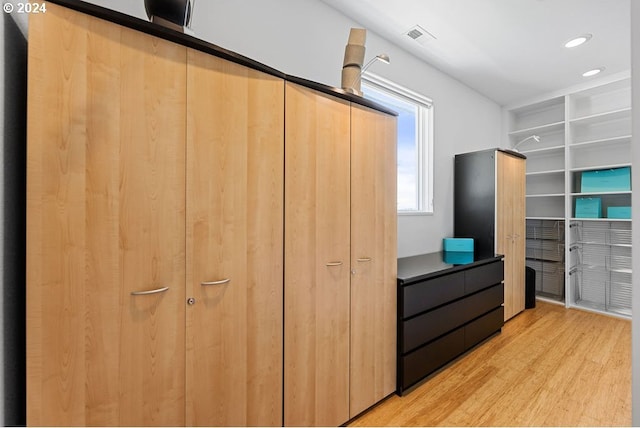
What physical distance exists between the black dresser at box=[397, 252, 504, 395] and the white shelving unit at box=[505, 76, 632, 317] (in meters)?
1.88

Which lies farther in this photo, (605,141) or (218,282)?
(605,141)

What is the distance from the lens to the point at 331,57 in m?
2.20

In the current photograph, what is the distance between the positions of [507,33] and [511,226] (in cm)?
202

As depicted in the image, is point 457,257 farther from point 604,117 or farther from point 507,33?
point 604,117

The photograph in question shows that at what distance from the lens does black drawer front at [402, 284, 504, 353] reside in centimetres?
193

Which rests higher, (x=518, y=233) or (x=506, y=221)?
(x=506, y=221)

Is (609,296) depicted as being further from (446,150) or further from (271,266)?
(271,266)

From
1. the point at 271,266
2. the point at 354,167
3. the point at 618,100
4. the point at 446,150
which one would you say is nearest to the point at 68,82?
the point at 271,266

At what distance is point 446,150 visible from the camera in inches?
128

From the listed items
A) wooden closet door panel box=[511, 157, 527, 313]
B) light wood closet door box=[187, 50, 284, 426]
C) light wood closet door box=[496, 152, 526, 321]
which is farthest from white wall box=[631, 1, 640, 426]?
wooden closet door panel box=[511, 157, 527, 313]

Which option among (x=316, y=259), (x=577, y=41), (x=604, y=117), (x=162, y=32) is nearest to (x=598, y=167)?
(x=604, y=117)

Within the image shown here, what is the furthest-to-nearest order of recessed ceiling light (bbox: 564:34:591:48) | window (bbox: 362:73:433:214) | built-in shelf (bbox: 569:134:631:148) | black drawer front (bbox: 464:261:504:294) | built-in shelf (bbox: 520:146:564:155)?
1. built-in shelf (bbox: 520:146:564:155)
2. built-in shelf (bbox: 569:134:631:148)
3. window (bbox: 362:73:433:214)
4. recessed ceiling light (bbox: 564:34:591:48)
5. black drawer front (bbox: 464:261:504:294)

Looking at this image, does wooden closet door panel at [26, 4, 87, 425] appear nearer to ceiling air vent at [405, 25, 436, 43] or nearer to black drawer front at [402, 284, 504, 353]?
black drawer front at [402, 284, 504, 353]

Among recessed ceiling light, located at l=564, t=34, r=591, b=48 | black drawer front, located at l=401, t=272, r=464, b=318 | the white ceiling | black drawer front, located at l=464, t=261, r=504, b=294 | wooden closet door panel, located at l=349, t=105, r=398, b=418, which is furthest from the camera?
recessed ceiling light, located at l=564, t=34, r=591, b=48
